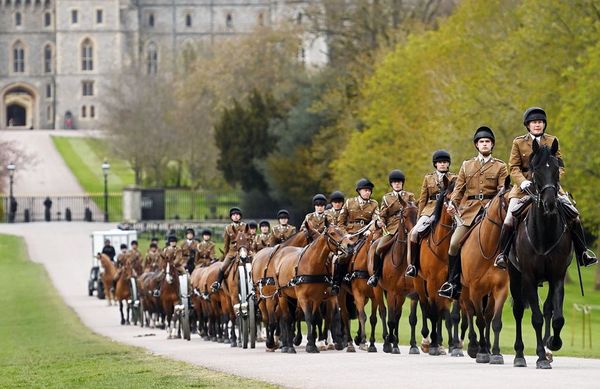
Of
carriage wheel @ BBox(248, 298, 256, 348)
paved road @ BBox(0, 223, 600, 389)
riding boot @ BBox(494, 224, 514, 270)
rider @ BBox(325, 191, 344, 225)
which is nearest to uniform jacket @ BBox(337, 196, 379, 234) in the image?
rider @ BBox(325, 191, 344, 225)

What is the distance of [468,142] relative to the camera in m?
52.2

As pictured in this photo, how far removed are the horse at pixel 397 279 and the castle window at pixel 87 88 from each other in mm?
157113

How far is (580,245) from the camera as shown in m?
18.6

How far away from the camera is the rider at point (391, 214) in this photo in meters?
24.1

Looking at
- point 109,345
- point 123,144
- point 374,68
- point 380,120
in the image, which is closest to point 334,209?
point 109,345

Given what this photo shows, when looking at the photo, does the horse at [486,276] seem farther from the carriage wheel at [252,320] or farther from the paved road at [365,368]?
the carriage wheel at [252,320]

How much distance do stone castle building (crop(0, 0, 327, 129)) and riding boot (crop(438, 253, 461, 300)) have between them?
153101mm

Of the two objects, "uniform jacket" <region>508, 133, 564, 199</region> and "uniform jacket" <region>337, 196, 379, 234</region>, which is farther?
"uniform jacket" <region>337, 196, 379, 234</region>

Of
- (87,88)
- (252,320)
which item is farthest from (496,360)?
(87,88)

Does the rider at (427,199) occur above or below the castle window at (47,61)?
below

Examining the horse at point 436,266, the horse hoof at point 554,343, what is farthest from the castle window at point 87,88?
the horse hoof at point 554,343

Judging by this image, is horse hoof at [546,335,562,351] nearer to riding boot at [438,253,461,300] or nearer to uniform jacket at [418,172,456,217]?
riding boot at [438,253,461,300]

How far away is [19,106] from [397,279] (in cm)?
16349

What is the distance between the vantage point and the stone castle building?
179 meters
